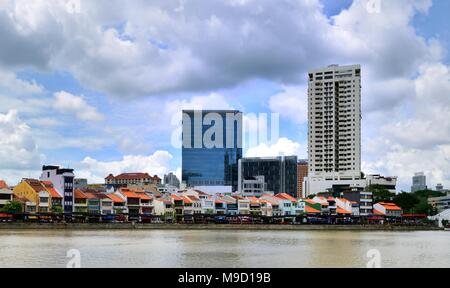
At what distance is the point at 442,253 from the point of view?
125ft

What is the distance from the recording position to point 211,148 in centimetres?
14650

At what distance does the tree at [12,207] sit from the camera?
68.8 m

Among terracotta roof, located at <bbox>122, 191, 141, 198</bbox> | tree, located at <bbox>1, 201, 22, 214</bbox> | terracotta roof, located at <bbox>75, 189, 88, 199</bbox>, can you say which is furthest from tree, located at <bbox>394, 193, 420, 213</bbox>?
A: tree, located at <bbox>1, 201, 22, 214</bbox>

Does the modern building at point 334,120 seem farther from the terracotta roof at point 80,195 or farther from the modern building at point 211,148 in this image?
the terracotta roof at point 80,195

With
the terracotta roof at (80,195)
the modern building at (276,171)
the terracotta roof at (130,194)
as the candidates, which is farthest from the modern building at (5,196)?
the modern building at (276,171)

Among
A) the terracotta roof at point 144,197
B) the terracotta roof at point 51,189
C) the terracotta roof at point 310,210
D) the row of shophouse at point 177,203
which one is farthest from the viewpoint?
the terracotta roof at point 310,210

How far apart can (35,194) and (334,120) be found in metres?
73.9

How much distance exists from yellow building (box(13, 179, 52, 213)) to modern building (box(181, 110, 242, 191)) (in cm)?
6168

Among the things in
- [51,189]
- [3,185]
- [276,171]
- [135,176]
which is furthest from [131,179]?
[3,185]

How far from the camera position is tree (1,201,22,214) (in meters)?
68.8

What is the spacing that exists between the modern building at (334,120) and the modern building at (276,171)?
2956 cm

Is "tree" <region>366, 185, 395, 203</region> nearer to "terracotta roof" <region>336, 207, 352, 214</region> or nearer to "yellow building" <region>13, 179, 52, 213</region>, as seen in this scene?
"terracotta roof" <region>336, 207, 352, 214</region>
